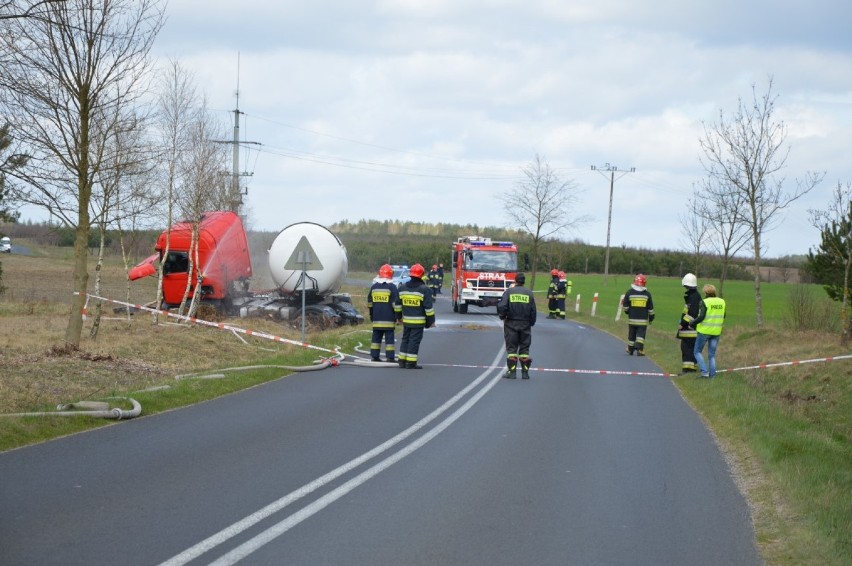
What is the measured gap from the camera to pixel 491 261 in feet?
133

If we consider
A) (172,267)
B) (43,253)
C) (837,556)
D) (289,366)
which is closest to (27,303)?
(172,267)

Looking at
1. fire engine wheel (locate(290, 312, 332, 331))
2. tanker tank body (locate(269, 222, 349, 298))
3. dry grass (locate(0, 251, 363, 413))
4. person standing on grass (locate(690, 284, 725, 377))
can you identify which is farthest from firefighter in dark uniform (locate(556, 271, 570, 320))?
person standing on grass (locate(690, 284, 725, 377))

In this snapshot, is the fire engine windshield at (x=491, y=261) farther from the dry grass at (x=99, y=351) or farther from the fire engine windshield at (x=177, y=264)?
the fire engine windshield at (x=177, y=264)

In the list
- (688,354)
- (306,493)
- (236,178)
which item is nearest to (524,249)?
(236,178)

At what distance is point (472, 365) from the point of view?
789 inches

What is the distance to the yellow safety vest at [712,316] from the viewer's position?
18.5 metres

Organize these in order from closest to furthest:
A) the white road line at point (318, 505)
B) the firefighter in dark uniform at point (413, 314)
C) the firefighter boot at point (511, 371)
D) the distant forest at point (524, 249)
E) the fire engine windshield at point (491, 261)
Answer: the white road line at point (318, 505) < the firefighter boot at point (511, 371) < the firefighter in dark uniform at point (413, 314) < the fire engine windshield at point (491, 261) < the distant forest at point (524, 249)

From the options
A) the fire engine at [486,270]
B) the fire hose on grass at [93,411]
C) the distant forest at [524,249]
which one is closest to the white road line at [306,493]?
the fire hose on grass at [93,411]

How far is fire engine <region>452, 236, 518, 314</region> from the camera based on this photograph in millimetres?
40281

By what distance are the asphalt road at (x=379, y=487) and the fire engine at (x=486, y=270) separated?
1022 inches

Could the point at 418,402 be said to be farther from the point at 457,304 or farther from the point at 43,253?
the point at 43,253

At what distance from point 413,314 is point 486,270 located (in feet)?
72.4

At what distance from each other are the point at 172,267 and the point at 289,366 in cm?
1702

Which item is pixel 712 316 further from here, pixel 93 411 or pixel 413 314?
pixel 93 411
